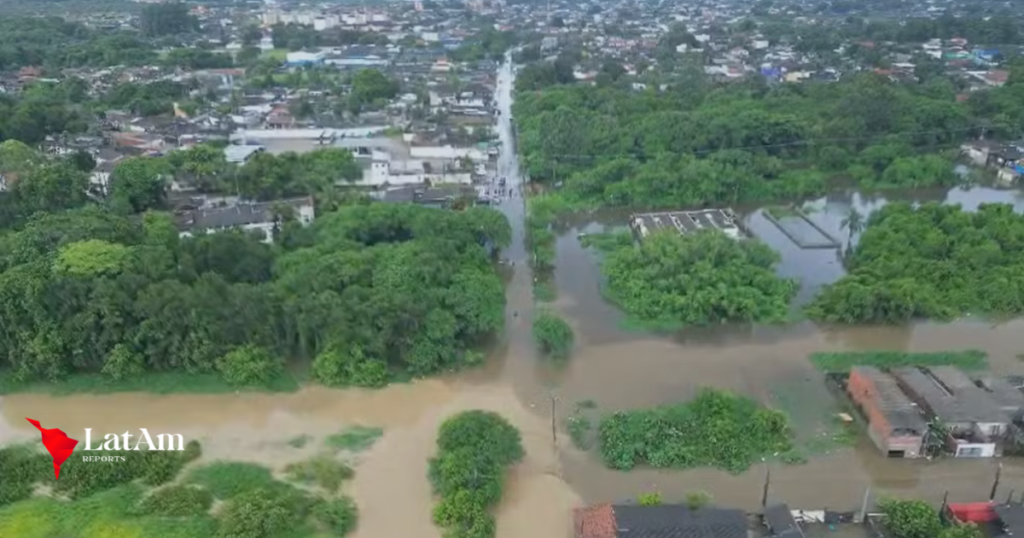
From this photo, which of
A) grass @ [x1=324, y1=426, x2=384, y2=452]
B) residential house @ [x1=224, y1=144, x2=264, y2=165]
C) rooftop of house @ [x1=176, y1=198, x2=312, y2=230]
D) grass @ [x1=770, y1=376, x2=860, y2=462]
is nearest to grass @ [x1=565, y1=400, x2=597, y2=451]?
grass @ [x1=770, y1=376, x2=860, y2=462]

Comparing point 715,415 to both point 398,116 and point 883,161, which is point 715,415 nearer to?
point 883,161

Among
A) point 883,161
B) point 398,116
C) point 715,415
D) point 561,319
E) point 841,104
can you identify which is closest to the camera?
point 715,415

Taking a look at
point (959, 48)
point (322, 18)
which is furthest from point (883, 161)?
point (322, 18)

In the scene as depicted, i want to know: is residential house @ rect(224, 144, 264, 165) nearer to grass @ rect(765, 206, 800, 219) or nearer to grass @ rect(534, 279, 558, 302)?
grass @ rect(534, 279, 558, 302)

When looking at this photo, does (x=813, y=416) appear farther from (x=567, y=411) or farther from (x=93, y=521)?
(x=93, y=521)

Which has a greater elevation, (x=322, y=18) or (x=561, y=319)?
(x=322, y=18)
